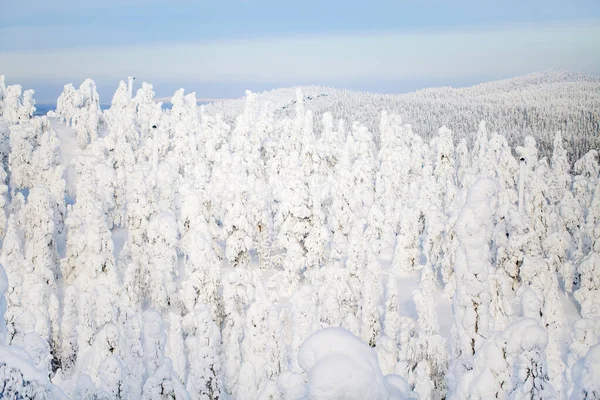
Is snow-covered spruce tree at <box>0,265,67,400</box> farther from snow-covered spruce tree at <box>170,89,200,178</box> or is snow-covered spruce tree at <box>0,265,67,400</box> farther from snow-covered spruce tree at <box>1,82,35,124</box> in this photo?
snow-covered spruce tree at <box>1,82,35,124</box>

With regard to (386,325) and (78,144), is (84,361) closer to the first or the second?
(386,325)

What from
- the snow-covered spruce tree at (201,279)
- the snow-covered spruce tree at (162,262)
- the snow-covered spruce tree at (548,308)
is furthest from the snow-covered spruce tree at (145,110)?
the snow-covered spruce tree at (548,308)

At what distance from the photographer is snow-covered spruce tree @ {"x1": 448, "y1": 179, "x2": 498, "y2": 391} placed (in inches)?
566

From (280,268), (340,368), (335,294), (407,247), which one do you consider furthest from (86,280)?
(340,368)

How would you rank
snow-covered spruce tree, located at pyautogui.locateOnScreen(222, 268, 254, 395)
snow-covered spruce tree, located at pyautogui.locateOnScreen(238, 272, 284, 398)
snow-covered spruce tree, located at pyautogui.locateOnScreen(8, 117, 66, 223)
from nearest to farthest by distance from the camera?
1. snow-covered spruce tree, located at pyautogui.locateOnScreen(238, 272, 284, 398)
2. snow-covered spruce tree, located at pyautogui.locateOnScreen(222, 268, 254, 395)
3. snow-covered spruce tree, located at pyautogui.locateOnScreen(8, 117, 66, 223)

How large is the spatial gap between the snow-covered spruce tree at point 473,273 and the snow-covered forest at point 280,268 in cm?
6

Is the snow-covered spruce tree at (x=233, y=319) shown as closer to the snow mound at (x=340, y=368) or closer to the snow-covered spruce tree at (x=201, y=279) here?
the snow-covered spruce tree at (x=201, y=279)

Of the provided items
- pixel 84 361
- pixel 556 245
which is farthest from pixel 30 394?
pixel 556 245

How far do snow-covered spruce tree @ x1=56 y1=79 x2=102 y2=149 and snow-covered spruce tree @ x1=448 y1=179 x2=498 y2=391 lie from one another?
65.3 meters

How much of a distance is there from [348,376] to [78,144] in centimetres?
7370

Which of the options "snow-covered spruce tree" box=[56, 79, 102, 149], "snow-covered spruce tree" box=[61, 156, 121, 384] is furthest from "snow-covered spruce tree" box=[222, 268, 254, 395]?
"snow-covered spruce tree" box=[56, 79, 102, 149]

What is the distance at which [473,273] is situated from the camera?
14.7m

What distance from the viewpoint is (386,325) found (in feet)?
91.6

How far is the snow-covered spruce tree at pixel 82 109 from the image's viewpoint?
235ft
